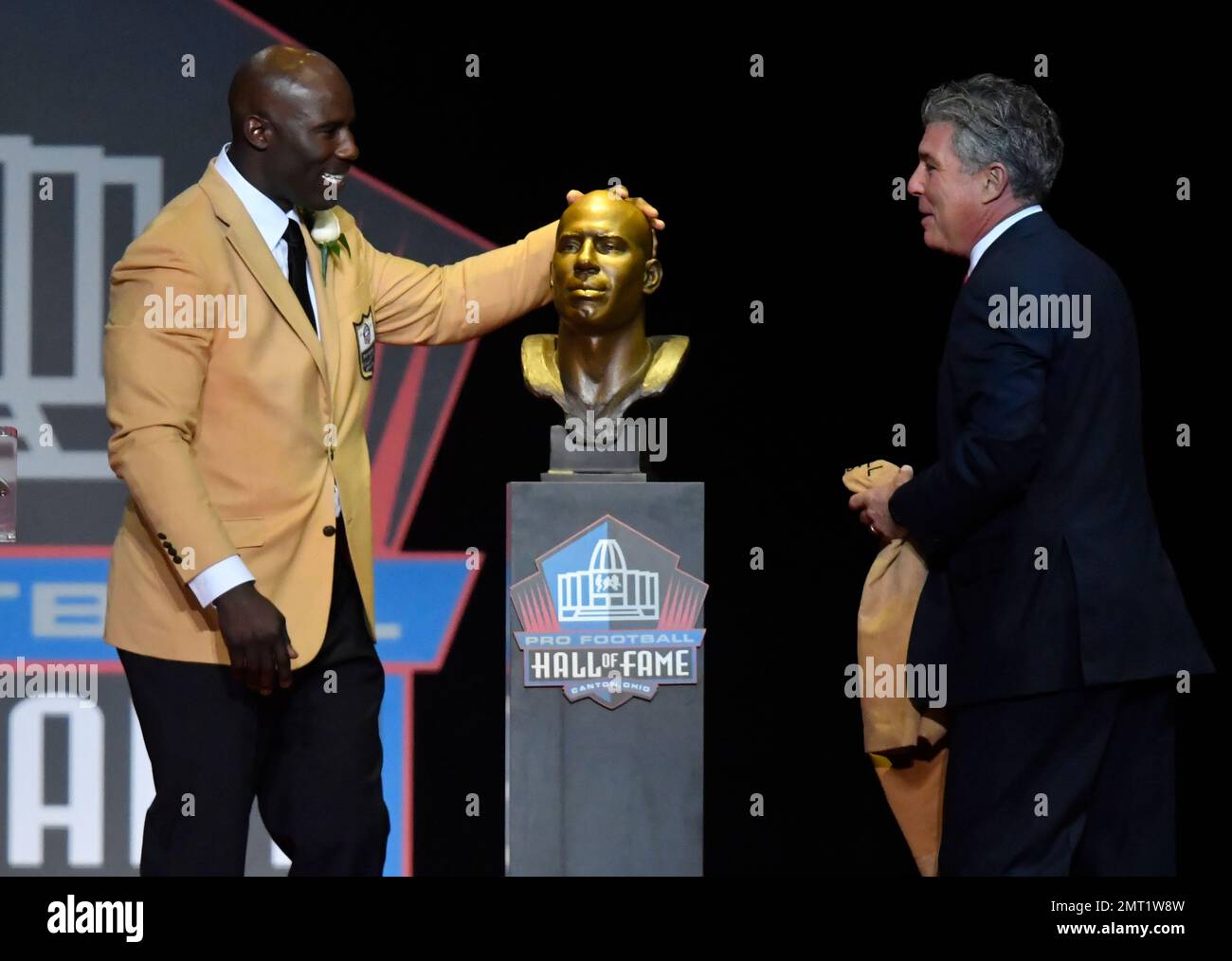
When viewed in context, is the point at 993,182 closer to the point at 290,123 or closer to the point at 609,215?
the point at 609,215

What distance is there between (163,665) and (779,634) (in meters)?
2.10

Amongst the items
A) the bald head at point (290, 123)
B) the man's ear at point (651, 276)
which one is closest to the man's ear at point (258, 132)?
the bald head at point (290, 123)

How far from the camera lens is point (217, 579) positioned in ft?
10.5

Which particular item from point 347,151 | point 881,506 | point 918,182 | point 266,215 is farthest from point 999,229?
point 266,215

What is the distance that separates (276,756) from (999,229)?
63.6 inches

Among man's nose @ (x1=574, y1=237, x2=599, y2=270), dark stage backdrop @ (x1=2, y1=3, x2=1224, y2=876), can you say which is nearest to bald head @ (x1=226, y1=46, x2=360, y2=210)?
man's nose @ (x1=574, y1=237, x2=599, y2=270)

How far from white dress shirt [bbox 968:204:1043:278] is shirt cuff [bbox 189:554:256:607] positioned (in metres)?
1.40

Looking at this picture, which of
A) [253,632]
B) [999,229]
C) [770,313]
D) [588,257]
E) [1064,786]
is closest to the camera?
[253,632]

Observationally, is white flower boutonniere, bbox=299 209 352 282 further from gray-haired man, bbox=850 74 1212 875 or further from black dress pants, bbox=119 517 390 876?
gray-haired man, bbox=850 74 1212 875

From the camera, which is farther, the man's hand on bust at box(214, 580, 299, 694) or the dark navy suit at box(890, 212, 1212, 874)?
the dark navy suit at box(890, 212, 1212, 874)

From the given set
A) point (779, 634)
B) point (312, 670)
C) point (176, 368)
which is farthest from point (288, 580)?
point (779, 634)

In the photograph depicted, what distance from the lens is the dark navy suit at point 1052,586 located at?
10.9 ft

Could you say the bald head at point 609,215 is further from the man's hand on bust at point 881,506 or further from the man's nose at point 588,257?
the man's hand on bust at point 881,506

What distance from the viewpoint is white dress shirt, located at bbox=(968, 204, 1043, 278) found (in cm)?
345
